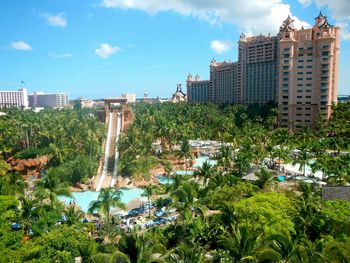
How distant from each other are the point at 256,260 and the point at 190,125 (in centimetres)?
6695

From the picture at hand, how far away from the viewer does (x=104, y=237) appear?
29109mm

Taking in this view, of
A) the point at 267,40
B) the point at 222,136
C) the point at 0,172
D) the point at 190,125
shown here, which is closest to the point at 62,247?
the point at 0,172

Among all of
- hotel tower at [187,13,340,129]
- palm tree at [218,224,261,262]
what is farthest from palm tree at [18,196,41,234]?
hotel tower at [187,13,340,129]

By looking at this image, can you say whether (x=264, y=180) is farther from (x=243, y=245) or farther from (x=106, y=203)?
(x=243, y=245)

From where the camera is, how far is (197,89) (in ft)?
583

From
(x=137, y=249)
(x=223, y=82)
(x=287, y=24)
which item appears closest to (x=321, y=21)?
(x=287, y=24)

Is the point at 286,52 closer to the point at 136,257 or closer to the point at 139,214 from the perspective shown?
the point at 139,214

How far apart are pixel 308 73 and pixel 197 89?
89.7m

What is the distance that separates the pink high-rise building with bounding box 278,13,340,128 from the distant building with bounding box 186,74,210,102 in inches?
3037

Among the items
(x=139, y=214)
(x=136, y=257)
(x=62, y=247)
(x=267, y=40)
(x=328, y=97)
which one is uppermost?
(x=267, y=40)

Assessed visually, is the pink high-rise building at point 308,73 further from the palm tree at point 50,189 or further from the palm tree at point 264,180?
the palm tree at point 50,189

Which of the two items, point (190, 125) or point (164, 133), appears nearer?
point (164, 133)

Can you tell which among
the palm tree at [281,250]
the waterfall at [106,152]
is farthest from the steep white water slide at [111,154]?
the palm tree at [281,250]

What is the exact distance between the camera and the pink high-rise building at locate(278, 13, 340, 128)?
88750 mm
